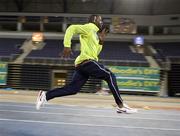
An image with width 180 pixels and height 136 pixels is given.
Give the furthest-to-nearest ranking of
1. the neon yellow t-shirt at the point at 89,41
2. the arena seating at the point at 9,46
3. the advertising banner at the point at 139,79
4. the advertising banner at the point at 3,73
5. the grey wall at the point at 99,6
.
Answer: the grey wall at the point at 99,6
the arena seating at the point at 9,46
the advertising banner at the point at 3,73
the advertising banner at the point at 139,79
the neon yellow t-shirt at the point at 89,41

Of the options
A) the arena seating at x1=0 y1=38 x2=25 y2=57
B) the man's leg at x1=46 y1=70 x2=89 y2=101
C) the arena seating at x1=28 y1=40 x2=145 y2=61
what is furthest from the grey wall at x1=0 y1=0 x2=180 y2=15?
the man's leg at x1=46 y1=70 x2=89 y2=101

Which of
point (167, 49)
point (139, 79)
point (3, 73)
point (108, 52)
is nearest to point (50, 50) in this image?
point (108, 52)

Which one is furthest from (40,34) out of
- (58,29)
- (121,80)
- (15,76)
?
(121,80)

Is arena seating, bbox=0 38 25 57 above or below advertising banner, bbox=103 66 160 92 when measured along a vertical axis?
above

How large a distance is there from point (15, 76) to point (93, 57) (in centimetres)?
2318

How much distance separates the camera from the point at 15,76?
98.4ft

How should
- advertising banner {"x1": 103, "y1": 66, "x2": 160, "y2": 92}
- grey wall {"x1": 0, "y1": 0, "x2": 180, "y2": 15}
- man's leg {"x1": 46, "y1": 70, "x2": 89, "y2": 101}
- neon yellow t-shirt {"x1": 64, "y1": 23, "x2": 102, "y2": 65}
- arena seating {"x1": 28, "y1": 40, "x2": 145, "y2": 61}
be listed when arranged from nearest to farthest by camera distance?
neon yellow t-shirt {"x1": 64, "y1": 23, "x2": 102, "y2": 65} < man's leg {"x1": 46, "y1": 70, "x2": 89, "y2": 101} < advertising banner {"x1": 103, "y1": 66, "x2": 160, "y2": 92} < arena seating {"x1": 28, "y1": 40, "x2": 145, "y2": 61} < grey wall {"x1": 0, "y1": 0, "x2": 180, "y2": 15}

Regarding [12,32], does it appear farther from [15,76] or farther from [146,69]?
[146,69]

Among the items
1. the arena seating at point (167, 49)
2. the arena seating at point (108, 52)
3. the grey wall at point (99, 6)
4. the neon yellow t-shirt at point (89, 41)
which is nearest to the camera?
the neon yellow t-shirt at point (89, 41)

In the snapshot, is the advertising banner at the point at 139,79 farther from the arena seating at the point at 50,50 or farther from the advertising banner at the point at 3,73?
the advertising banner at the point at 3,73

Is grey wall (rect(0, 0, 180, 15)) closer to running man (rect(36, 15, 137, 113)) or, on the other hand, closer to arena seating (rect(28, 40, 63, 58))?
arena seating (rect(28, 40, 63, 58))

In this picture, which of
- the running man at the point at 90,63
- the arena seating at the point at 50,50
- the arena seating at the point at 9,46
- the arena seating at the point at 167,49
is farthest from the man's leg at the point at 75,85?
the arena seating at the point at 9,46

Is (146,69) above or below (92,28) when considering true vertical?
below

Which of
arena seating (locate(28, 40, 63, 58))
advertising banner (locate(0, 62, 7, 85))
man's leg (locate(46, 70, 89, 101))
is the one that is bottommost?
advertising banner (locate(0, 62, 7, 85))
